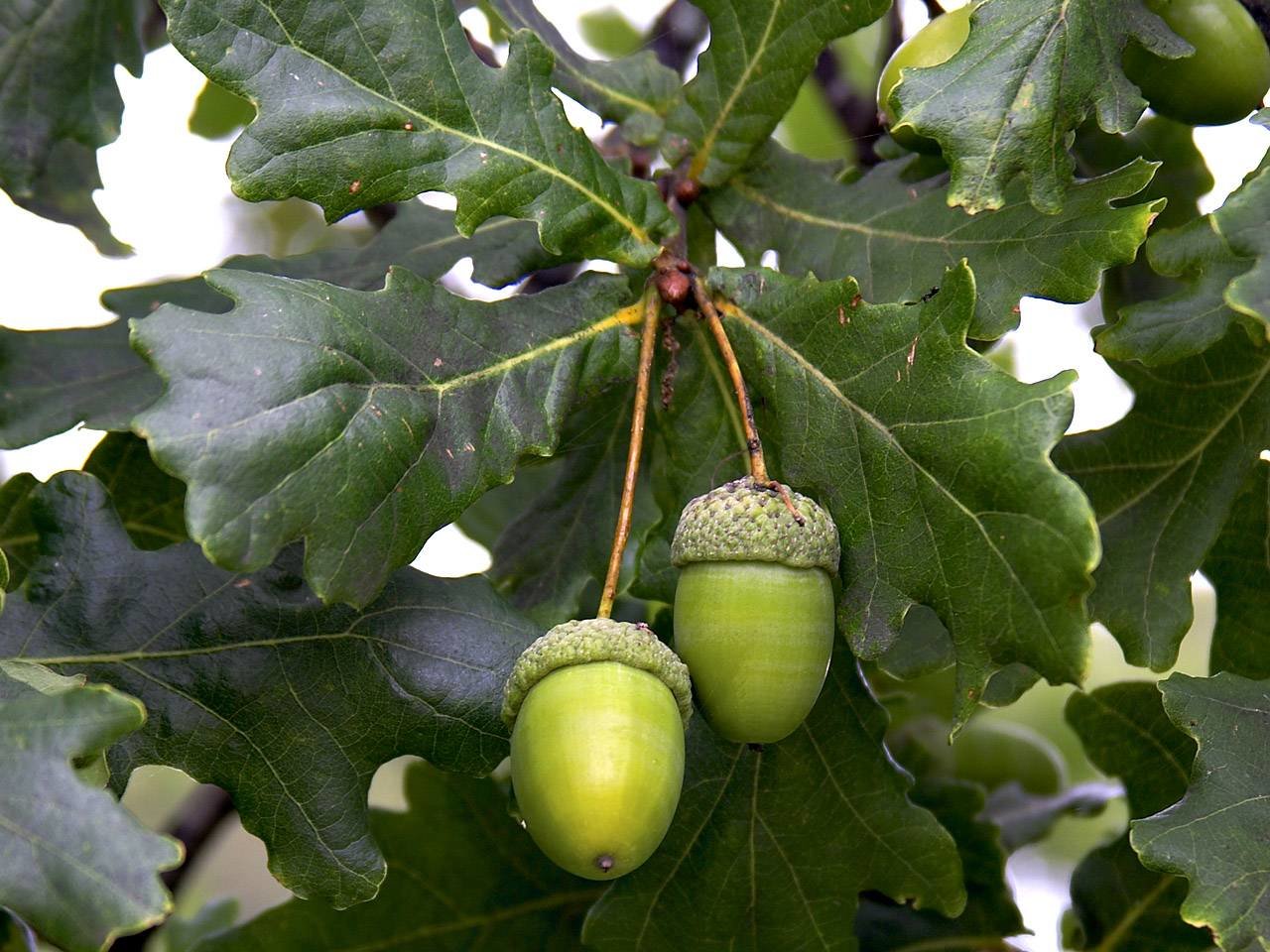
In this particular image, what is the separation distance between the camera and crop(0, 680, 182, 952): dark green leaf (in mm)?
931

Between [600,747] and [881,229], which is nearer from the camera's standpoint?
[600,747]

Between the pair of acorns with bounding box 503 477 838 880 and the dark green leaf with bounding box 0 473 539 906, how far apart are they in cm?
11

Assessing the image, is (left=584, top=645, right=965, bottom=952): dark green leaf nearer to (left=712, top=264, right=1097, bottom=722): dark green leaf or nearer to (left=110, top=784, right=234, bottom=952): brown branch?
(left=712, top=264, right=1097, bottom=722): dark green leaf

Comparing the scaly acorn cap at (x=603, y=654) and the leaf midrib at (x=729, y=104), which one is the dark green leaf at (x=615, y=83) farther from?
the scaly acorn cap at (x=603, y=654)

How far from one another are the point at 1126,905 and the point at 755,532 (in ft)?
3.03

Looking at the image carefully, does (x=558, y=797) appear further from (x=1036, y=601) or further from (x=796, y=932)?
(x=796, y=932)

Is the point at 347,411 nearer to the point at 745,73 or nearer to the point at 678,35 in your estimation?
the point at 745,73

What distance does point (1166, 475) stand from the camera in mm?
1420

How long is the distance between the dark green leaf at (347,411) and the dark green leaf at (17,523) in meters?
0.61

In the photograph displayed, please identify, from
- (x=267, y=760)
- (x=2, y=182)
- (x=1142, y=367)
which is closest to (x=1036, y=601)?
(x=1142, y=367)

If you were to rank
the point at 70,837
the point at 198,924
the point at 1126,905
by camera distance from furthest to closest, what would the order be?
1. the point at 198,924
2. the point at 1126,905
3. the point at 70,837

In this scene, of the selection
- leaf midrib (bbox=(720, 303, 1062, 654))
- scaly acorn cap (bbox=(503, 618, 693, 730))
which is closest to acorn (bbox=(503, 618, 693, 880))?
scaly acorn cap (bbox=(503, 618, 693, 730))

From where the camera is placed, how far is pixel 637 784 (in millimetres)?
1035

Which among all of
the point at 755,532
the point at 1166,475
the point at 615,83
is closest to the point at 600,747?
the point at 755,532
